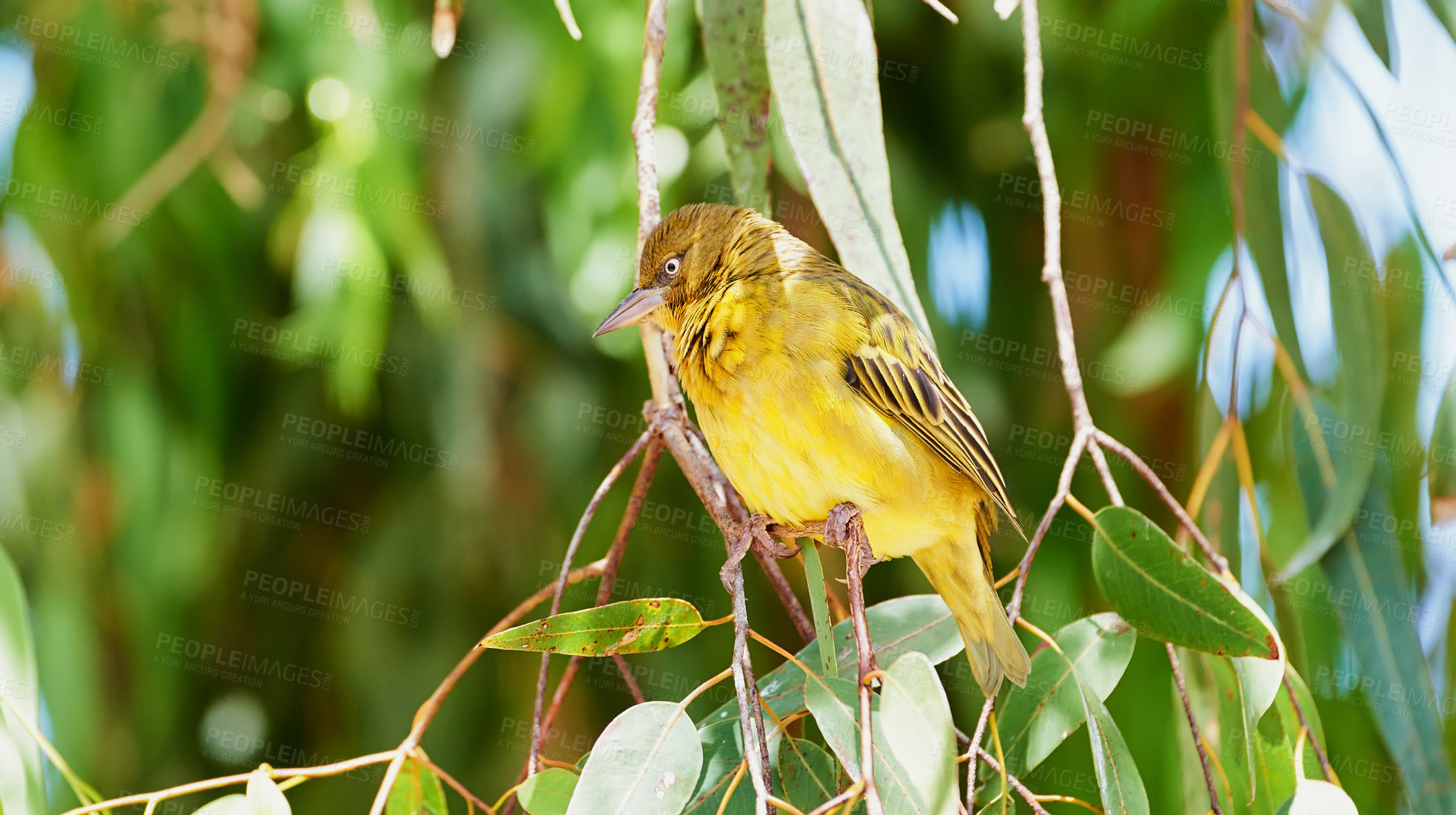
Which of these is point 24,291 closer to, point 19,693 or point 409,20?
point 409,20

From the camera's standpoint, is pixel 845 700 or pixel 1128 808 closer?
pixel 845 700

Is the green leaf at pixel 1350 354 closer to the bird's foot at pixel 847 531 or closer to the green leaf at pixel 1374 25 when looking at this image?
the green leaf at pixel 1374 25

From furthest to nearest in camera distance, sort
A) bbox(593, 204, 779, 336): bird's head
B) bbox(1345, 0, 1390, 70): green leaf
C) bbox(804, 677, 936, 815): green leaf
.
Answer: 1. bbox(1345, 0, 1390, 70): green leaf
2. bbox(593, 204, 779, 336): bird's head
3. bbox(804, 677, 936, 815): green leaf

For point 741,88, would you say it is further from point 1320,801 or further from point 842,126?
point 1320,801

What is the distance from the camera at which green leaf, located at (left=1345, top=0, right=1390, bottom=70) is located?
2057 millimetres

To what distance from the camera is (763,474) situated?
1.54 m

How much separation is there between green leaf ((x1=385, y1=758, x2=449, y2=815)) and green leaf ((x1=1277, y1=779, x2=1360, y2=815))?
110 cm

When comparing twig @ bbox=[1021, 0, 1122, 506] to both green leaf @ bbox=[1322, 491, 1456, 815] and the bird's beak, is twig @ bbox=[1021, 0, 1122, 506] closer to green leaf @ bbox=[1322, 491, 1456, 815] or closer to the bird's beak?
the bird's beak

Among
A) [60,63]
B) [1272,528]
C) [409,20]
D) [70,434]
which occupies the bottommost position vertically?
[70,434]

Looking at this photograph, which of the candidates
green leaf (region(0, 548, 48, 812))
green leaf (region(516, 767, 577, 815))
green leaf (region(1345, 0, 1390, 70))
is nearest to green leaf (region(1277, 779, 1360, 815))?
green leaf (region(516, 767, 577, 815))

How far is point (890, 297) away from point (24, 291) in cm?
248

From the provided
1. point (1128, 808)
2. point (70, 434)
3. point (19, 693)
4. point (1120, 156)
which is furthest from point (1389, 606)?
point (70, 434)

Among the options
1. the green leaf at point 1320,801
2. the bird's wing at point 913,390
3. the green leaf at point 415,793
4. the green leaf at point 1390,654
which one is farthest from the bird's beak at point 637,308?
the green leaf at point 1390,654

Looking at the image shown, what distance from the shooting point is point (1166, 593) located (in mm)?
1358
